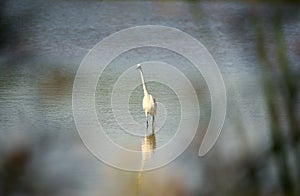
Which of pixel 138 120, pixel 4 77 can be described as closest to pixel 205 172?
pixel 4 77

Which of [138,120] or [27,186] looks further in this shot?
[138,120]

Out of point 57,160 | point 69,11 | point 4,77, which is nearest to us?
point 4,77

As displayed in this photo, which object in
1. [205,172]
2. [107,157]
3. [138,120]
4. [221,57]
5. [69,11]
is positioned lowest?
[205,172]

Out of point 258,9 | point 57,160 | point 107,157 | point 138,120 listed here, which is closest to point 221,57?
point 138,120

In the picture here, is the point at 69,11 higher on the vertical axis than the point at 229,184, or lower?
higher

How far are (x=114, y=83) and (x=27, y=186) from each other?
4.34m

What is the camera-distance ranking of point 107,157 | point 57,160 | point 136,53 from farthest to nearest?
point 136,53, point 107,157, point 57,160

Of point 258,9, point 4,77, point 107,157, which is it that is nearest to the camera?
point 258,9

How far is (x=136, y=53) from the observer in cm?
655

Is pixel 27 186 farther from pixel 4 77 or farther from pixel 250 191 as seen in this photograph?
pixel 250 191

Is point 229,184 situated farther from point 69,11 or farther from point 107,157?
point 69,11

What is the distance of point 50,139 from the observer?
4.15 feet

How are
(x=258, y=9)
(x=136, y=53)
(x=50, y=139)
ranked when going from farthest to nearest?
(x=136, y=53) < (x=50, y=139) < (x=258, y=9)

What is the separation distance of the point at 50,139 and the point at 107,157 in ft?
8.70
